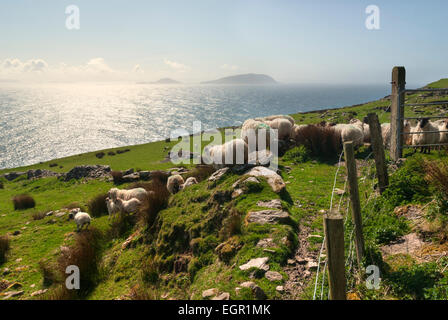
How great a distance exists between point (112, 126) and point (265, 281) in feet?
371

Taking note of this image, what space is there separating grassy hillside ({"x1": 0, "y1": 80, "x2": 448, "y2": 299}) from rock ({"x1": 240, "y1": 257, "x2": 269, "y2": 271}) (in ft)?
0.36

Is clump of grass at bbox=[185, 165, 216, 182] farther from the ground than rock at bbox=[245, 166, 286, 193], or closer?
closer

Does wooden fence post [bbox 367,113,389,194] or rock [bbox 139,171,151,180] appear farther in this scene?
rock [bbox 139,171,151,180]

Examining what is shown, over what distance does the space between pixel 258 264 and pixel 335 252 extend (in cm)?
246


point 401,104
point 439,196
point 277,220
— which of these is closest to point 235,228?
point 277,220

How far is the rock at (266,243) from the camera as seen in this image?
18.8ft

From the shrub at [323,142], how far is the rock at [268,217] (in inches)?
304

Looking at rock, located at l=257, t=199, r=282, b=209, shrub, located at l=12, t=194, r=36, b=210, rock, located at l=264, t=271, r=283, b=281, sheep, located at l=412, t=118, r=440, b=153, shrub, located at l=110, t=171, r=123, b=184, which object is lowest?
shrub, located at l=12, t=194, r=36, b=210

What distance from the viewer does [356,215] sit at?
4324 mm

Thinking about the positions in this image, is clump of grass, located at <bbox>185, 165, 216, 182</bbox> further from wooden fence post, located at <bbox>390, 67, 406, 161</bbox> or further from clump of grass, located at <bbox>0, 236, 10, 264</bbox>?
clump of grass, located at <bbox>0, 236, 10, 264</bbox>

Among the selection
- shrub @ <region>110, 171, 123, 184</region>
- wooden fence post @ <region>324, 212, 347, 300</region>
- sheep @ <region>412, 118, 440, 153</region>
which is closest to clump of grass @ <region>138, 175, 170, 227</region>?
wooden fence post @ <region>324, 212, 347, 300</region>

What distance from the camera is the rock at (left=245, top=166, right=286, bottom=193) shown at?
855 cm

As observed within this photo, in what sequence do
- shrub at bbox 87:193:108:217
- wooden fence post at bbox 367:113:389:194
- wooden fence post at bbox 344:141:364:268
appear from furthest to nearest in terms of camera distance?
1. shrub at bbox 87:193:108:217
2. wooden fence post at bbox 367:113:389:194
3. wooden fence post at bbox 344:141:364:268

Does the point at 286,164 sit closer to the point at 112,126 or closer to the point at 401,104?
the point at 401,104
